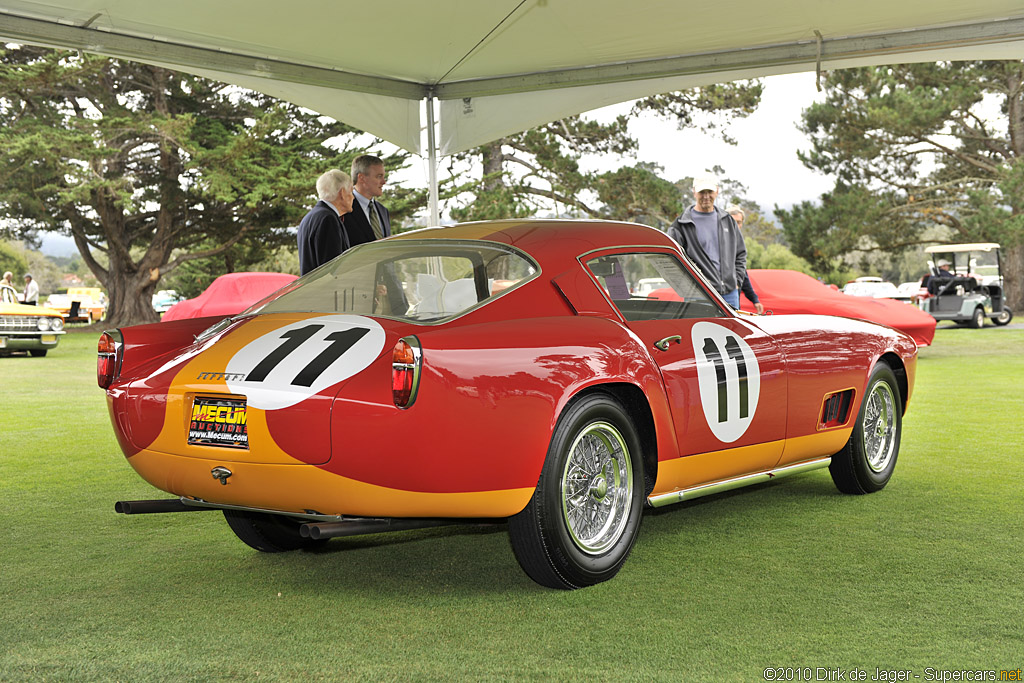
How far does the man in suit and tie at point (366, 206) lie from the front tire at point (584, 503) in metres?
3.06

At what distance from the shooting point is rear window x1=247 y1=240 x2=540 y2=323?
4.00 metres

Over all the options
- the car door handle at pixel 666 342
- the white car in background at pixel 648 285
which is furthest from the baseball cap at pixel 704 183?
the car door handle at pixel 666 342

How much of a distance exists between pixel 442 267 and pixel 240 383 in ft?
3.49

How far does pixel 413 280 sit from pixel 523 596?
1379 mm

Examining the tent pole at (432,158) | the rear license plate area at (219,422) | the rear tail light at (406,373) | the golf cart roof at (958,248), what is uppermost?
the tent pole at (432,158)

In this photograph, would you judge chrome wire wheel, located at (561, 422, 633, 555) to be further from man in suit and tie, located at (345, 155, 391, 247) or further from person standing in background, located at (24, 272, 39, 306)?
person standing in background, located at (24, 272, 39, 306)

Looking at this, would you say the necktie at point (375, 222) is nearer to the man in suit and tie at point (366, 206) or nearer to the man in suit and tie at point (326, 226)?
the man in suit and tie at point (366, 206)

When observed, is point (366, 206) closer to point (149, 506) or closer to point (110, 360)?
point (110, 360)

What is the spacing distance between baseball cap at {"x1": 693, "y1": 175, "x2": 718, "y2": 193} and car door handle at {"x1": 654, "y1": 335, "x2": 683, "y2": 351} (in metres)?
3.23

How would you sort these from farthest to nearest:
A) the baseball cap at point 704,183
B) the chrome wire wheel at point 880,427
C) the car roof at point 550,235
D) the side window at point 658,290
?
the baseball cap at point 704,183, the chrome wire wheel at point 880,427, the side window at point 658,290, the car roof at point 550,235

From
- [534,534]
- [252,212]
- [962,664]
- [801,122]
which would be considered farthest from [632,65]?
[801,122]

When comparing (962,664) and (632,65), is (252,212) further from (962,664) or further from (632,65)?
(962,664)

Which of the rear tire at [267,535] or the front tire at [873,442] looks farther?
the front tire at [873,442]

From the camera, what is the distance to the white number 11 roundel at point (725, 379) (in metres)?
4.31
